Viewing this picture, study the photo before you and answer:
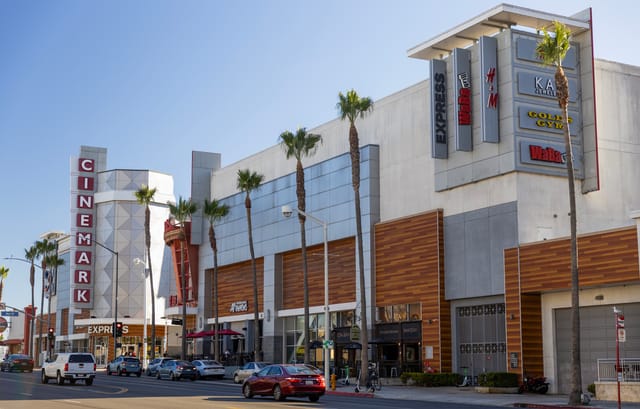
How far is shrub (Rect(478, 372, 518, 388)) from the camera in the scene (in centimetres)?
4166

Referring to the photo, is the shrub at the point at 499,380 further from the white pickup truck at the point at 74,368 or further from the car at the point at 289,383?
the white pickup truck at the point at 74,368

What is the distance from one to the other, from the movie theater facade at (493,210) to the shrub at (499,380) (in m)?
1.12

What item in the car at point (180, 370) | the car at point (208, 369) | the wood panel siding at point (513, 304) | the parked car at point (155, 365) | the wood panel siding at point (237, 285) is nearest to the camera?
the wood panel siding at point (513, 304)

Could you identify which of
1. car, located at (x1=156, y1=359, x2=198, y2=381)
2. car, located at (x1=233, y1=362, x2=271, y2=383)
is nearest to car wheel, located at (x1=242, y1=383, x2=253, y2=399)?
car, located at (x1=233, y1=362, x2=271, y2=383)

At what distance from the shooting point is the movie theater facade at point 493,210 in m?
42.4

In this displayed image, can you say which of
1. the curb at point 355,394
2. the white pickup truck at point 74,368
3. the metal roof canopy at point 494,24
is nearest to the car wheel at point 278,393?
the curb at point 355,394

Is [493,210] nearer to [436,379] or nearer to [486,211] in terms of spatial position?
[486,211]

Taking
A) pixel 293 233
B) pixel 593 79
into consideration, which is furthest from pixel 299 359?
pixel 593 79

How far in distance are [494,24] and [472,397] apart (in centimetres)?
2062

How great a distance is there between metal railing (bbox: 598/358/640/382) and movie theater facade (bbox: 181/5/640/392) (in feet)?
5.48

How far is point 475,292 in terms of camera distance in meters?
47.1

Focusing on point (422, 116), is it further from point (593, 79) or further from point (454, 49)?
point (593, 79)

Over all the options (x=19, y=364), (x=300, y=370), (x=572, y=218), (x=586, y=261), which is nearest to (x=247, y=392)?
(x=300, y=370)

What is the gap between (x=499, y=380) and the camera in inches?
1641
